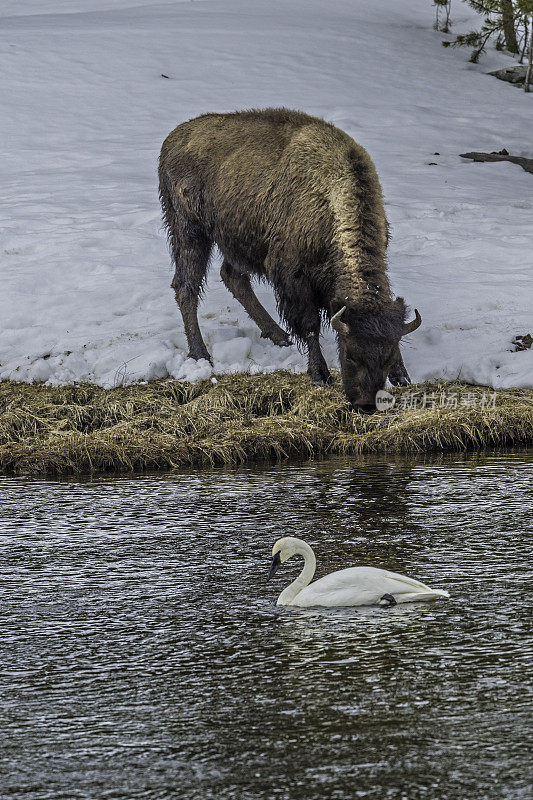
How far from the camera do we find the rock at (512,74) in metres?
27.4

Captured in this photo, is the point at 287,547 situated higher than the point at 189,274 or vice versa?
the point at 287,547

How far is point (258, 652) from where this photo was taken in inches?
187

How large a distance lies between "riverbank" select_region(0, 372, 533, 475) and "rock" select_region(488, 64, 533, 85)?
18.8m

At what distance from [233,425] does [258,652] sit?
4.98 metres

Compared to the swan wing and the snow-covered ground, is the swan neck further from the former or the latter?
the snow-covered ground

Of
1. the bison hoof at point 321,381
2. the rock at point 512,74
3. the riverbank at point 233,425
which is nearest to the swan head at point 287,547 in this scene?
the riverbank at point 233,425

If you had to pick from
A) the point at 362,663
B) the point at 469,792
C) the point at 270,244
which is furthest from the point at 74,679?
the point at 270,244

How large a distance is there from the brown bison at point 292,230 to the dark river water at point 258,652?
2.34 meters

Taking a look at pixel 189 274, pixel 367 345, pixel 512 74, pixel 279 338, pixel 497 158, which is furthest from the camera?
pixel 512 74

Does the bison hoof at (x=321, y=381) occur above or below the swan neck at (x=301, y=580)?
below

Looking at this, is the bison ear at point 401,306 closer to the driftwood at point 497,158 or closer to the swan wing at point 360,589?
the swan wing at point 360,589

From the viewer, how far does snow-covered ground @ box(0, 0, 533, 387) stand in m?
12.2

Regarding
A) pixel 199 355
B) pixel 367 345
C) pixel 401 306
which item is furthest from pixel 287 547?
pixel 199 355

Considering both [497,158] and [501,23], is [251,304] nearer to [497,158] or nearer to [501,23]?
[497,158]
